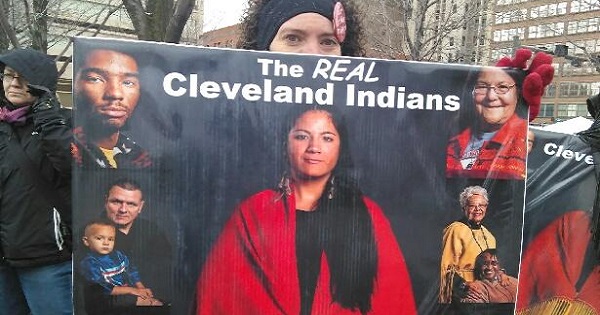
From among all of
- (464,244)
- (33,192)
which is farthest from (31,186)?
(464,244)

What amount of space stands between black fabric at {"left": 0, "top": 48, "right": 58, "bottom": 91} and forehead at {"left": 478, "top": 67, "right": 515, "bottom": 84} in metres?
1.97

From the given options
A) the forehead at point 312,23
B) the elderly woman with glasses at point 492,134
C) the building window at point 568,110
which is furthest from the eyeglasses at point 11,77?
the building window at point 568,110

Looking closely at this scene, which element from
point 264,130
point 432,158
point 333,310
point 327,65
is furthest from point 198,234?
point 432,158

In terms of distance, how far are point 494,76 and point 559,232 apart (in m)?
0.88

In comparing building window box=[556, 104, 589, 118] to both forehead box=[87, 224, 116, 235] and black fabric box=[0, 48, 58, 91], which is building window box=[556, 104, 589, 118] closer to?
black fabric box=[0, 48, 58, 91]

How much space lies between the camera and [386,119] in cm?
193

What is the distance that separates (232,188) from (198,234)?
0.69 feet

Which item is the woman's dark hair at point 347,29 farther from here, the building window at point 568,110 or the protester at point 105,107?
the building window at point 568,110

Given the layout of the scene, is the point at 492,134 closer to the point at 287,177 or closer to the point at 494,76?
the point at 494,76

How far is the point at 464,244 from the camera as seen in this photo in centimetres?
204

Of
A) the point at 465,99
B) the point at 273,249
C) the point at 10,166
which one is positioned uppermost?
the point at 465,99

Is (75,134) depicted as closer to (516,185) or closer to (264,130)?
(264,130)

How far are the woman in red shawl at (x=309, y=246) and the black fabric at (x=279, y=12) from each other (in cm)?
94

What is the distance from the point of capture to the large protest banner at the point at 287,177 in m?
1.83
